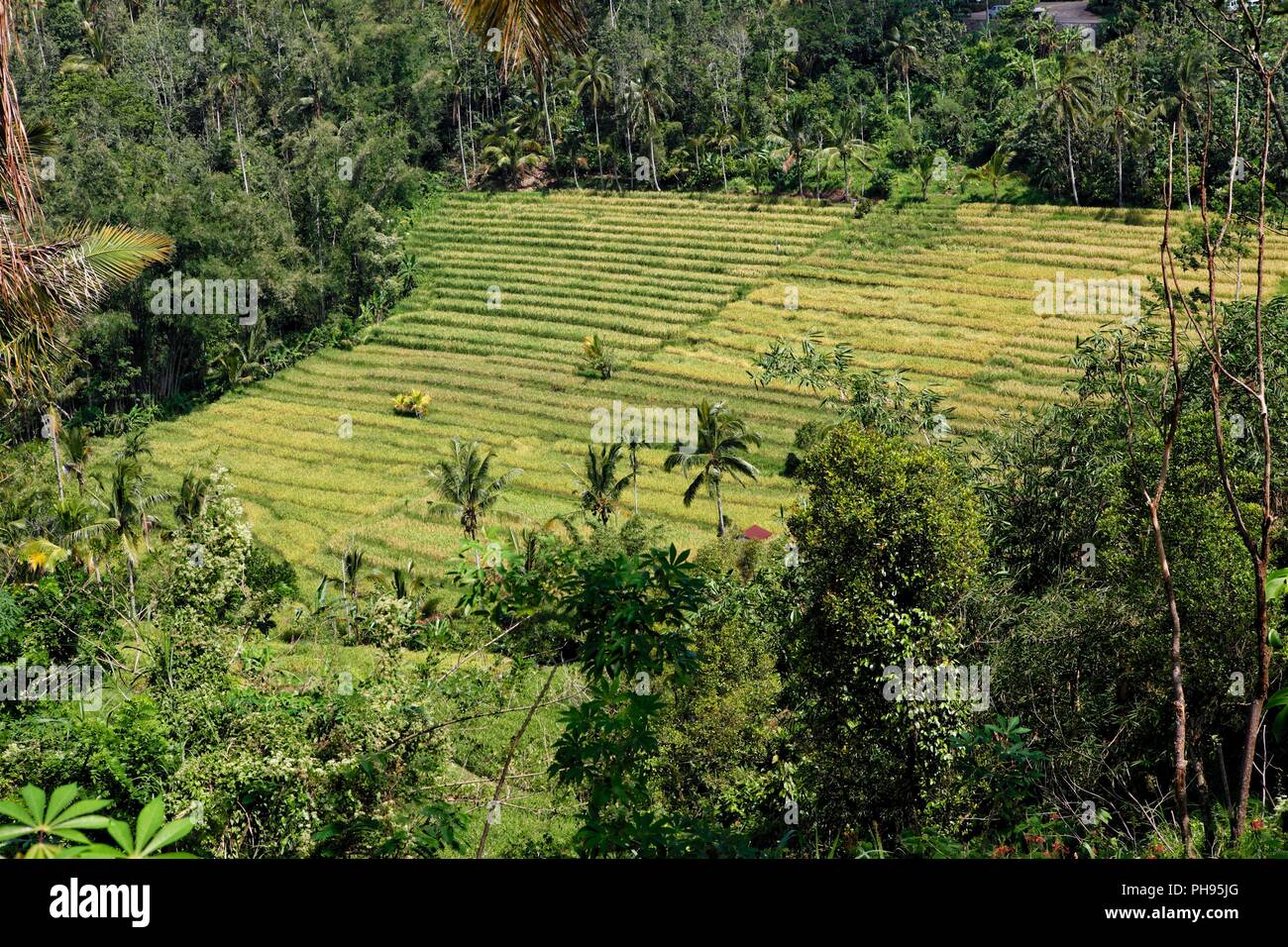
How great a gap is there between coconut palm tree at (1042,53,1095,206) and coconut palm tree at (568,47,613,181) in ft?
83.7

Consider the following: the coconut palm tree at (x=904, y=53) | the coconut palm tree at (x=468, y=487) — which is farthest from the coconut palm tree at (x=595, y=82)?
the coconut palm tree at (x=468, y=487)

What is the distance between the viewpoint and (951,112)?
7562cm

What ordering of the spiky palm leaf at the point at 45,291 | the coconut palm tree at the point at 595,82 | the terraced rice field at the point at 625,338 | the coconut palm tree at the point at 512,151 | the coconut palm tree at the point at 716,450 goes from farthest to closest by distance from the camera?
the coconut palm tree at the point at 512,151 → the coconut palm tree at the point at 595,82 → the terraced rice field at the point at 625,338 → the coconut palm tree at the point at 716,450 → the spiky palm leaf at the point at 45,291

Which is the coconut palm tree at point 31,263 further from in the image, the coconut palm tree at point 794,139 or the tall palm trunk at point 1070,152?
the coconut palm tree at point 794,139

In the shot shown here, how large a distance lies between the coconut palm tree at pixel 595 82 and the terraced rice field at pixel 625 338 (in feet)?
15.5

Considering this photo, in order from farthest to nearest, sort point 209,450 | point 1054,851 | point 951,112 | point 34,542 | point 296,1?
1. point 296,1
2. point 951,112
3. point 209,450
4. point 34,542
5. point 1054,851

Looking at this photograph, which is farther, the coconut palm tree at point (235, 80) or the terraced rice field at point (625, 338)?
the coconut palm tree at point (235, 80)

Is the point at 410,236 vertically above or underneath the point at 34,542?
above

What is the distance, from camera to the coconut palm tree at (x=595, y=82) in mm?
72188

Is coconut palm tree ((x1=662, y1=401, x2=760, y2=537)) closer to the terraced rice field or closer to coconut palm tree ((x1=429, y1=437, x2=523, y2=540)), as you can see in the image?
the terraced rice field

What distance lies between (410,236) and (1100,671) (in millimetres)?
67020

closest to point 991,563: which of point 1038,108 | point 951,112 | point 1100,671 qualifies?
point 1100,671

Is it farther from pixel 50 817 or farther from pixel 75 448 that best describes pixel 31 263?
pixel 75 448

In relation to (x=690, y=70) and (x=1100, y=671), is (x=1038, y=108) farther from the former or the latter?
(x=1100, y=671)
